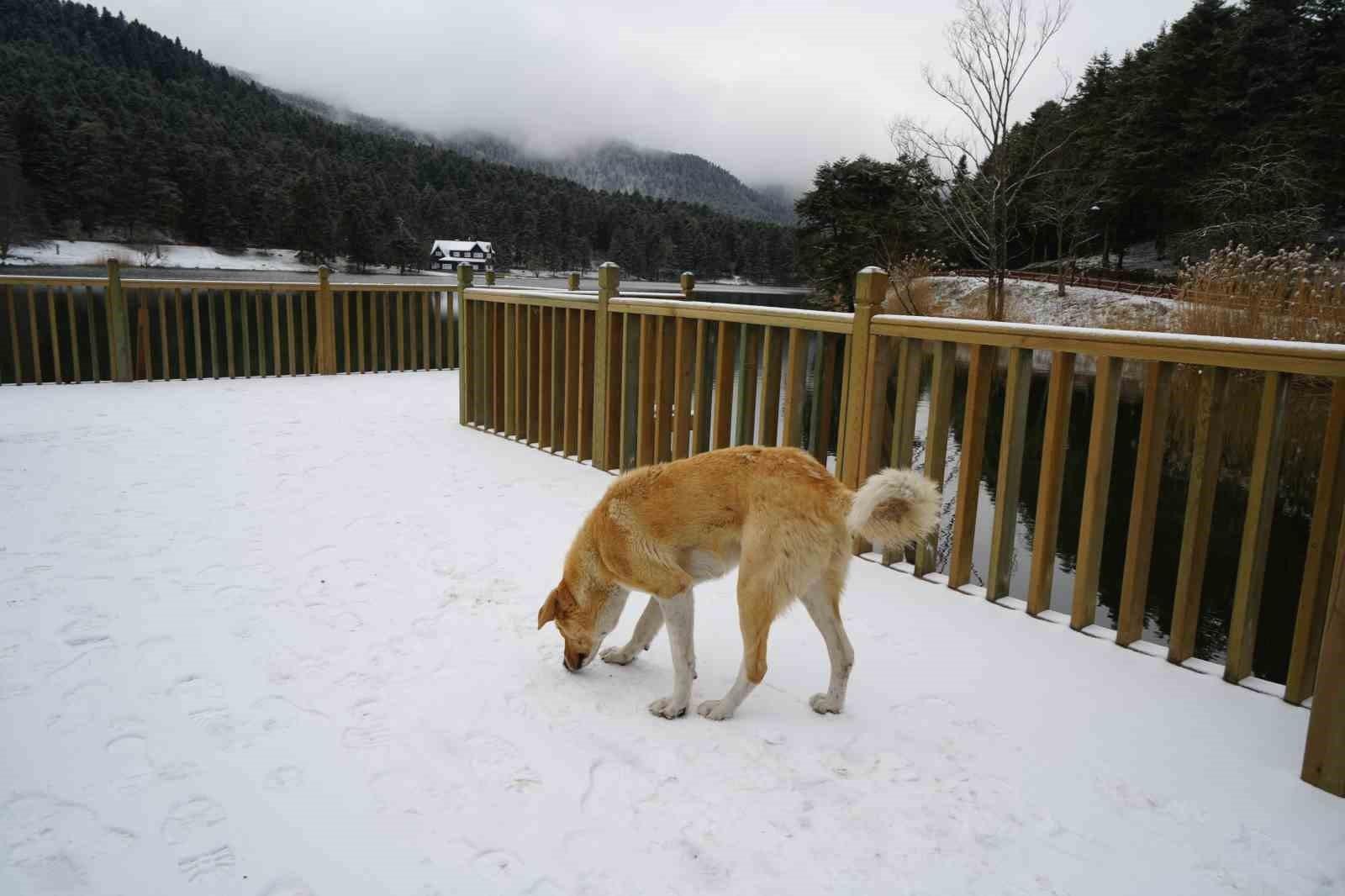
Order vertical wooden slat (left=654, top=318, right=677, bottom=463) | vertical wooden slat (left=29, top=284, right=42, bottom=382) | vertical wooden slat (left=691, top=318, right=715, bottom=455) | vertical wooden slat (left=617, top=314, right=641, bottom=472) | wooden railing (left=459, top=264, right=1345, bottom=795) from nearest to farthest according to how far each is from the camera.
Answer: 1. wooden railing (left=459, top=264, right=1345, bottom=795)
2. vertical wooden slat (left=691, top=318, right=715, bottom=455)
3. vertical wooden slat (left=654, top=318, right=677, bottom=463)
4. vertical wooden slat (left=617, top=314, right=641, bottom=472)
5. vertical wooden slat (left=29, top=284, right=42, bottom=382)

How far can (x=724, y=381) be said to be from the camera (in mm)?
4773

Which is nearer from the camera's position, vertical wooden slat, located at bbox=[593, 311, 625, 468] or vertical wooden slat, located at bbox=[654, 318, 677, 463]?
vertical wooden slat, located at bbox=[654, 318, 677, 463]

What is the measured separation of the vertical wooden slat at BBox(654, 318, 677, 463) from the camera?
526 cm

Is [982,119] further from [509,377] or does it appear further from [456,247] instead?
[456,247]

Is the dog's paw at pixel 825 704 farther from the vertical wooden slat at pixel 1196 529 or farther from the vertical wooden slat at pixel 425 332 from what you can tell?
the vertical wooden slat at pixel 425 332

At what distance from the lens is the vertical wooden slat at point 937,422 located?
148 inches

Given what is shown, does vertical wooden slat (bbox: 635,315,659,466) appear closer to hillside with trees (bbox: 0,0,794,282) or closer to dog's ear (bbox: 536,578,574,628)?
dog's ear (bbox: 536,578,574,628)

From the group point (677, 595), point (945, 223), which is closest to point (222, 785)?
point (677, 595)

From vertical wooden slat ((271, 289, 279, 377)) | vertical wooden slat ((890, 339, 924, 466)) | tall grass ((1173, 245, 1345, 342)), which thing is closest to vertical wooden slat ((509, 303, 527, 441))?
vertical wooden slat ((890, 339, 924, 466))

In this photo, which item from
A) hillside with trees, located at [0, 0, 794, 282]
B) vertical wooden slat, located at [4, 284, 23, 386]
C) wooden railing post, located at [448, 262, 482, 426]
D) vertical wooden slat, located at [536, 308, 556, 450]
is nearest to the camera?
vertical wooden slat, located at [536, 308, 556, 450]

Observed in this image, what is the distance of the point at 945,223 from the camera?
22.9 meters

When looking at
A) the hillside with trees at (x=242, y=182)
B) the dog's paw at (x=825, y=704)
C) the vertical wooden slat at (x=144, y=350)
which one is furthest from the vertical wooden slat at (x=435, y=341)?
the hillside with trees at (x=242, y=182)

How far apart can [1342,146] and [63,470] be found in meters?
33.2

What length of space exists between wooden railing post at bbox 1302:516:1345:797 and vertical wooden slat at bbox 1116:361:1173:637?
2.95ft
